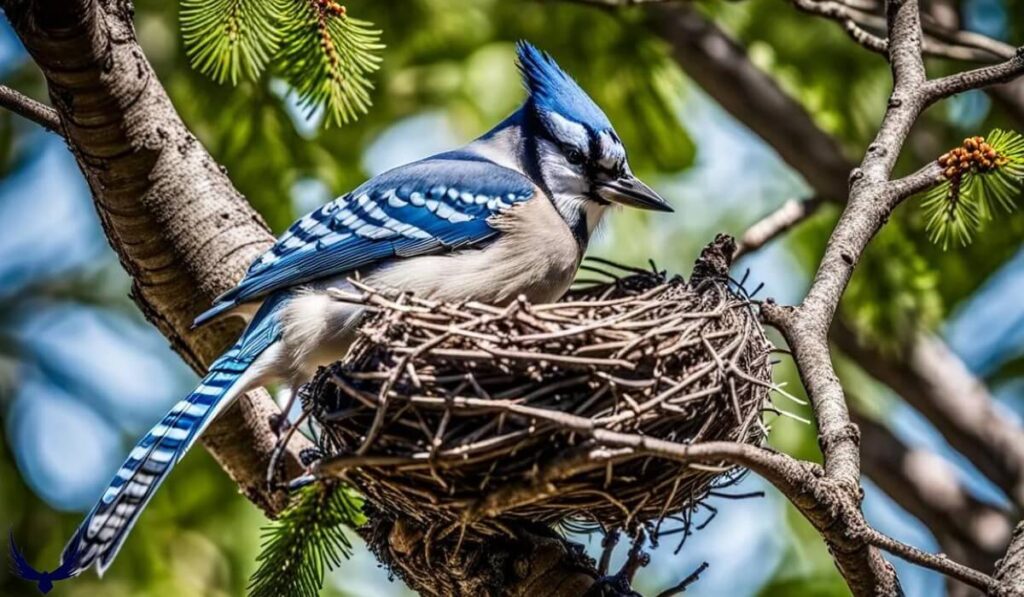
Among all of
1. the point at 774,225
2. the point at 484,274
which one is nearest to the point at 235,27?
the point at 484,274

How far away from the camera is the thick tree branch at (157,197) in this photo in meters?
2.54

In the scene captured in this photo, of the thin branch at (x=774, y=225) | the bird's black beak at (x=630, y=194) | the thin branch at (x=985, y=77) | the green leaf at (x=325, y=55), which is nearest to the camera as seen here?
the green leaf at (x=325, y=55)

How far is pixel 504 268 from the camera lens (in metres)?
2.79

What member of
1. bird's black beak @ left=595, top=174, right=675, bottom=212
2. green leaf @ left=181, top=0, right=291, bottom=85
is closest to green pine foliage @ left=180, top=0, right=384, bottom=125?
green leaf @ left=181, top=0, right=291, bottom=85

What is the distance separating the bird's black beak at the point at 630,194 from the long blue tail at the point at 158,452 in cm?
83

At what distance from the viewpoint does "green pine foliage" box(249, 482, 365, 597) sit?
232 cm

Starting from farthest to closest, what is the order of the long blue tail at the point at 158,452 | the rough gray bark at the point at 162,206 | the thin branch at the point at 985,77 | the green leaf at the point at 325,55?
the thin branch at the point at 985,77, the green leaf at the point at 325,55, the rough gray bark at the point at 162,206, the long blue tail at the point at 158,452

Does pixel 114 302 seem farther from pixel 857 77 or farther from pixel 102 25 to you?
pixel 857 77

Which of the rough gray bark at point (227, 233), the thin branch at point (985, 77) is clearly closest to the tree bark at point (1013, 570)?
the rough gray bark at point (227, 233)

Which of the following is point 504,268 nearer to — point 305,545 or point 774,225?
point 305,545

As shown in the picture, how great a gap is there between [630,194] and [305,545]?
3.94 ft

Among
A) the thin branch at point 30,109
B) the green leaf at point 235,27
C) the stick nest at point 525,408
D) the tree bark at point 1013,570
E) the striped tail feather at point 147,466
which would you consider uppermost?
the green leaf at point 235,27

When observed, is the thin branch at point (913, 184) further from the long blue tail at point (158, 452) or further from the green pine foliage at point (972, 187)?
the long blue tail at point (158, 452)

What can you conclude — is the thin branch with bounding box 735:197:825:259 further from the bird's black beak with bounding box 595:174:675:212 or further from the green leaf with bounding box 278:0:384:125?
the green leaf with bounding box 278:0:384:125
